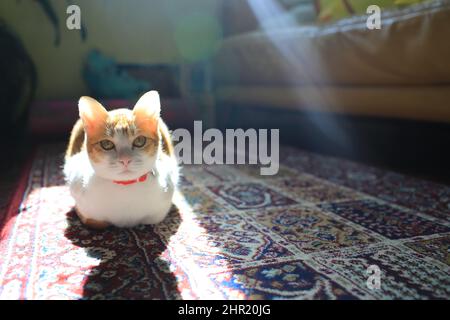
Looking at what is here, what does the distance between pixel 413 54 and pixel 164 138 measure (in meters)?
0.94

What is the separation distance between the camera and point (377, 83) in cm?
162

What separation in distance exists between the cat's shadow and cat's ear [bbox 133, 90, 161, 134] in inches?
9.6

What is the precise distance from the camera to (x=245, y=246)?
2.89 feet

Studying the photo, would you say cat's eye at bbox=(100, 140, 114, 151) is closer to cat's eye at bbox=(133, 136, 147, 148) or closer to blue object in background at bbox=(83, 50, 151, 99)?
cat's eye at bbox=(133, 136, 147, 148)

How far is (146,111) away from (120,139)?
0.31 feet

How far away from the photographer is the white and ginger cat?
812 mm

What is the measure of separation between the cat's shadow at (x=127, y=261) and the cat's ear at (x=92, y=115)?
0.79 ft

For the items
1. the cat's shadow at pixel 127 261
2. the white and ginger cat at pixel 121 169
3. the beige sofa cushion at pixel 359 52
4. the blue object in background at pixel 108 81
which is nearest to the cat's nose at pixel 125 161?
the white and ginger cat at pixel 121 169

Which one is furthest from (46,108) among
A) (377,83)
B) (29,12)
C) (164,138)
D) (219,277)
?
(219,277)

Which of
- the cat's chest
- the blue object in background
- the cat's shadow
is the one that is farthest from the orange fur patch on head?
the blue object in background

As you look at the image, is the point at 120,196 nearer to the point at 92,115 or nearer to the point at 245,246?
the point at 92,115

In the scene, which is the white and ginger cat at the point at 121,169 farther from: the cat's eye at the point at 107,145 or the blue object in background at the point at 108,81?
the blue object in background at the point at 108,81

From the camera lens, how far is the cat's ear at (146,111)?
0.86 meters
